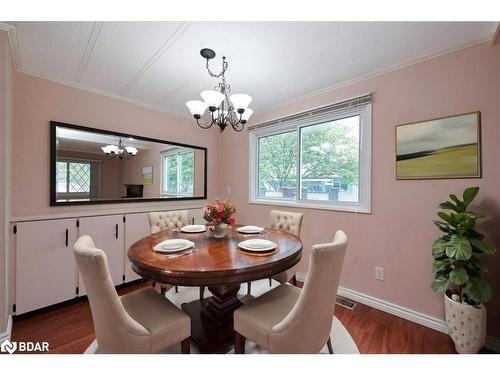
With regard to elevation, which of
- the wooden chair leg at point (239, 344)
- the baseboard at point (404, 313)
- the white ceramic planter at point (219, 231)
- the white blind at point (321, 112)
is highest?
the white blind at point (321, 112)

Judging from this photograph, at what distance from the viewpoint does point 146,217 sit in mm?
2855

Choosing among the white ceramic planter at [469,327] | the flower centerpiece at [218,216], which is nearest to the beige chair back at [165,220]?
the flower centerpiece at [218,216]

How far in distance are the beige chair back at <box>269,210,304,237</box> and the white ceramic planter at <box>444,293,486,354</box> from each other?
53.7 inches

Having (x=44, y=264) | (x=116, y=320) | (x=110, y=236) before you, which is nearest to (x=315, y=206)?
(x=116, y=320)

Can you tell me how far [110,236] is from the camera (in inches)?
100

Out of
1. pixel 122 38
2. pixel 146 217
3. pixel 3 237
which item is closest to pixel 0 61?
pixel 122 38

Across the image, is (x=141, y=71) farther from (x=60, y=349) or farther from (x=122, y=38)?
(x=60, y=349)

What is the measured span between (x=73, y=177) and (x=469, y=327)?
12.6 feet

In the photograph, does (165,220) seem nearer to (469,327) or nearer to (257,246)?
(257,246)

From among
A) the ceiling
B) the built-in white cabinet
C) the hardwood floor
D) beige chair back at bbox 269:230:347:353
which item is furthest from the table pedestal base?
the ceiling

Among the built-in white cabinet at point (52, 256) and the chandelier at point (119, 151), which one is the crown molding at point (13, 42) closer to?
the chandelier at point (119, 151)

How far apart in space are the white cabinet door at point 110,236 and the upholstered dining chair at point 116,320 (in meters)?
1.43

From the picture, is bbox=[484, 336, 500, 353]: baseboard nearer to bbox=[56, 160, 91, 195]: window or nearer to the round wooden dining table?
the round wooden dining table

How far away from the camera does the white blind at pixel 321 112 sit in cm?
229
